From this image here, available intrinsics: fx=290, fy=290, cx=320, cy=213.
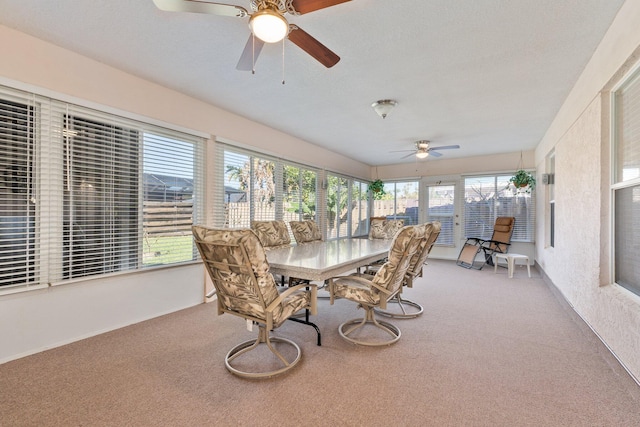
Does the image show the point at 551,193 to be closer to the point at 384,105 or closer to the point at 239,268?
the point at 384,105

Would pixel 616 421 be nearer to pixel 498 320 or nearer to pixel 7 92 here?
pixel 498 320

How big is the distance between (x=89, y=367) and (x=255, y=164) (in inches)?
121

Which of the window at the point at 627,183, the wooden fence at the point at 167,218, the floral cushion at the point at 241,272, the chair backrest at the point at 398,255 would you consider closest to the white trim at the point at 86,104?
the wooden fence at the point at 167,218

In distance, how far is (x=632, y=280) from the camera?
79.4 inches

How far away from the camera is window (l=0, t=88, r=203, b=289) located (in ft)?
7.62

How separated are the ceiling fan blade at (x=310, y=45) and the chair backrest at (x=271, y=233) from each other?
7.00 ft

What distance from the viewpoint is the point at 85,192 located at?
271cm

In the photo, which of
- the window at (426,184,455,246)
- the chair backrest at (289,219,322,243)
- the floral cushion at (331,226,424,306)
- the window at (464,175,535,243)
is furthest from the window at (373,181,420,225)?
the floral cushion at (331,226,424,306)

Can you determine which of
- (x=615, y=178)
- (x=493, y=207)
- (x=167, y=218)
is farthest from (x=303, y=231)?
(x=493, y=207)

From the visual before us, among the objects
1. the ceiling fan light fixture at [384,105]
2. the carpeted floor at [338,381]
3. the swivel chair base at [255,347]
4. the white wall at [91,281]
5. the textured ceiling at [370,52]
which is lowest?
the carpeted floor at [338,381]

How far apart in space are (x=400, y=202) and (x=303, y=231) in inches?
169

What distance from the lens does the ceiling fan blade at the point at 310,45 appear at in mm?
1791

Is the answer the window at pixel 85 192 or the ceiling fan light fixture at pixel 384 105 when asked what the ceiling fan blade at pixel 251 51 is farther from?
the ceiling fan light fixture at pixel 384 105

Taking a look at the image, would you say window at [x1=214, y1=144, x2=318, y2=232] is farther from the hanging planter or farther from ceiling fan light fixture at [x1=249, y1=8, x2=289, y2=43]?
the hanging planter
